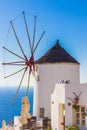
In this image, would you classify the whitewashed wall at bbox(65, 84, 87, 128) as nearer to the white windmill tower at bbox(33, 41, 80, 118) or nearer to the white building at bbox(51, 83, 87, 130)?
the white building at bbox(51, 83, 87, 130)

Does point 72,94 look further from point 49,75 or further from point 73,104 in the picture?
point 49,75

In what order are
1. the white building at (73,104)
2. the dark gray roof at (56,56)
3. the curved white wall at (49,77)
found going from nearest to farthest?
1. the white building at (73,104)
2. the curved white wall at (49,77)
3. the dark gray roof at (56,56)

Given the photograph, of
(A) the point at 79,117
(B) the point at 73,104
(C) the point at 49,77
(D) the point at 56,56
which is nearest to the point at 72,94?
(B) the point at 73,104

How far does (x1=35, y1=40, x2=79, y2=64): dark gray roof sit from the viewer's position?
1243 inches

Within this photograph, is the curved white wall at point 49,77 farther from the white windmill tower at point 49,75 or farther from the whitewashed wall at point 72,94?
the whitewashed wall at point 72,94

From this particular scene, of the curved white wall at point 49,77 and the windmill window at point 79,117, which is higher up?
the curved white wall at point 49,77

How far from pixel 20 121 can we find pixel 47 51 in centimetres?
943

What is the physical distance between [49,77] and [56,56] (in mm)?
2419

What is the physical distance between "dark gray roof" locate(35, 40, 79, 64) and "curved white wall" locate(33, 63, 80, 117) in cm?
49

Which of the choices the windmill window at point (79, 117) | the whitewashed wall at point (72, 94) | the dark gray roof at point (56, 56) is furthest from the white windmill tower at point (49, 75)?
the windmill window at point (79, 117)

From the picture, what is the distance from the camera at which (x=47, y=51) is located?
34156 mm

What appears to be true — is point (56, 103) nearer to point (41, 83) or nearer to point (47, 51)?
point (41, 83)

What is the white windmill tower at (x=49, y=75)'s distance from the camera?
3117 centimetres

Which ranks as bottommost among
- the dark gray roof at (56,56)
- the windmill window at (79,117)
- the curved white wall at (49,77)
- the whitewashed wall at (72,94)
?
the windmill window at (79,117)
